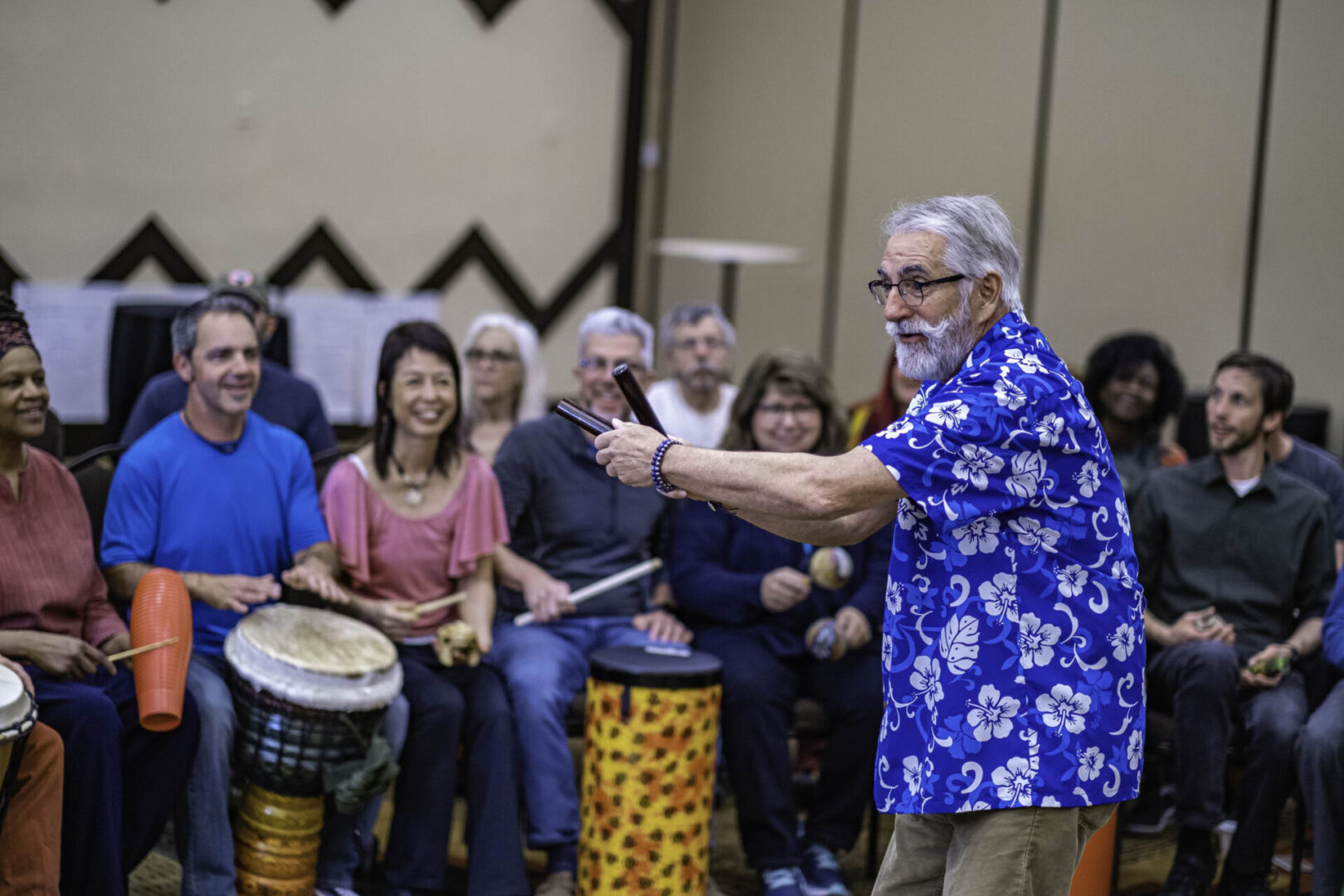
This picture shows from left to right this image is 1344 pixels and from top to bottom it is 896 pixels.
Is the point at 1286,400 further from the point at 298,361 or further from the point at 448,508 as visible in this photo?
the point at 298,361

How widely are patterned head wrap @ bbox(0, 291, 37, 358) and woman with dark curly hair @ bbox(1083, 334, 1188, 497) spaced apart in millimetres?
3016

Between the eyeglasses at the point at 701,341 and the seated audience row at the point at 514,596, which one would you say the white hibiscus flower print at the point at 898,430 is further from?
the eyeglasses at the point at 701,341

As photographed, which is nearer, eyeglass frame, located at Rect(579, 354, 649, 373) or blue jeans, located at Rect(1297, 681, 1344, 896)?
blue jeans, located at Rect(1297, 681, 1344, 896)

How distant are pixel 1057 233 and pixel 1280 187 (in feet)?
2.95

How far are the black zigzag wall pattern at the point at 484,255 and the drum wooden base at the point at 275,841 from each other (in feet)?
9.42

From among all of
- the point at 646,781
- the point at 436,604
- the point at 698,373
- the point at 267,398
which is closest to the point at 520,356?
the point at 698,373

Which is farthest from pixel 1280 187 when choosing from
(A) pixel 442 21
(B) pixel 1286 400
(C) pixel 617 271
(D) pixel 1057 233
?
(A) pixel 442 21

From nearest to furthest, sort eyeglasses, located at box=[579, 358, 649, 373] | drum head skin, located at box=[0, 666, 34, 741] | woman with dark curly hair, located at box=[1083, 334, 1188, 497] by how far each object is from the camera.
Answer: drum head skin, located at box=[0, 666, 34, 741] → eyeglasses, located at box=[579, 358, 649, 373] → woman with dark curly hair, located at box=[1083, 334, 1188, 497]

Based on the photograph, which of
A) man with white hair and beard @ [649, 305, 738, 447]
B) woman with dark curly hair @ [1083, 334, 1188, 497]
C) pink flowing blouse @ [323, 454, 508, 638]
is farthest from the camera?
man with white hair and beard @ [649, 305, 738, 447]

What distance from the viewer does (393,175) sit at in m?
6.04

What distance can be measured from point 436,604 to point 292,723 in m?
0.51

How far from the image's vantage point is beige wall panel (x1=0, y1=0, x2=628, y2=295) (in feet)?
16.7

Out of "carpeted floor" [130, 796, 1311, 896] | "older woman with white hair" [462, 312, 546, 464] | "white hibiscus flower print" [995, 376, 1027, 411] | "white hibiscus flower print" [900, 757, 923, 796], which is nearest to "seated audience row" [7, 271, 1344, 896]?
"carpeted floor" [130, 796, 1311, 896]

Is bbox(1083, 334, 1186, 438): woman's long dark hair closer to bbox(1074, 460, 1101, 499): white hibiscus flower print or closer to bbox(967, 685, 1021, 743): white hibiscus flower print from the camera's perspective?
bbox(1074, 460, 1101, 499): white hibiscus flower print
